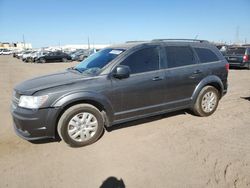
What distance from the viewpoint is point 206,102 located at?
5832 millimetres

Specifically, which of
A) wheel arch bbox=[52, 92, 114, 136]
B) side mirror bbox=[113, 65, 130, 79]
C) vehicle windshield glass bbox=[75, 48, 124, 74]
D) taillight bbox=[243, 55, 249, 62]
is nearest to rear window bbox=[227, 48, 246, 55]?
taillight bbox=[243, 55, 249, 62]

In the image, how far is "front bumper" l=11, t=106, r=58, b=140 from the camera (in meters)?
3.95

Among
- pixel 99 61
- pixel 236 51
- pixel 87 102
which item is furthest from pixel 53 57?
pixel 87 102

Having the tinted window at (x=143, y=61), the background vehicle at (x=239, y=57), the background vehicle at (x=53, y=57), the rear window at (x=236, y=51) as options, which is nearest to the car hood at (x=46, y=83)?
the tinted window at (x=143, y=61)

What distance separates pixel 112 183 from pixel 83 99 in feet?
5.15

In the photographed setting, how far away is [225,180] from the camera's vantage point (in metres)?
3.22

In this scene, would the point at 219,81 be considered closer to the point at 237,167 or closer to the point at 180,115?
the point at 180,115

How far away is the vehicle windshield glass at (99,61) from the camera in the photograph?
4.71m

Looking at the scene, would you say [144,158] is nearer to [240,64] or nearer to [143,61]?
[143,61]

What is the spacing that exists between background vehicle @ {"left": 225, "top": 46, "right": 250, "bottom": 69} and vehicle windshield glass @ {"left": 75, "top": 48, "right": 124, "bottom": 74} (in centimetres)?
1392

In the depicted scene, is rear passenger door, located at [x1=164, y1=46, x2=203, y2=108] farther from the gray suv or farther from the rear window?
the rear window

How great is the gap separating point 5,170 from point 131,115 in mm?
2349

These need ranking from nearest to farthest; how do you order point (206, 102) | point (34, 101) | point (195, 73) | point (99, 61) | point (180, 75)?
point (34, 101), point (99, 61), point (180, 75), point (195, 73), point (206, 102)

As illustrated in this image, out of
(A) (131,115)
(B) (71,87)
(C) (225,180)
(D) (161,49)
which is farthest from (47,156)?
(D) (161,49)
